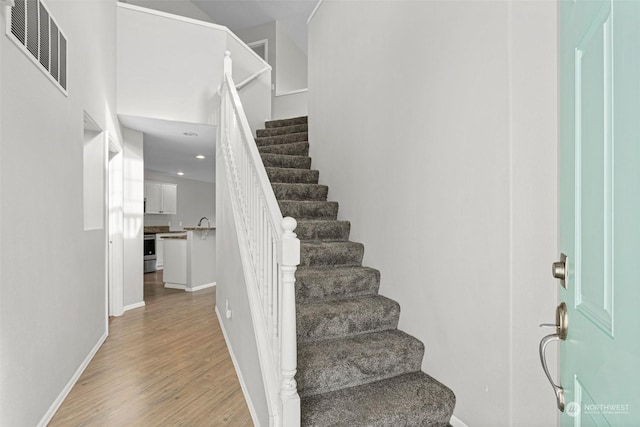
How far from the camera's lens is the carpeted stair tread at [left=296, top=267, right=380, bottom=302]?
249cm

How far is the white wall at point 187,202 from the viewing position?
344 inches

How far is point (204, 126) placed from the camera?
15.5 ft

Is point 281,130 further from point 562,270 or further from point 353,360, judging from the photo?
point 562,270

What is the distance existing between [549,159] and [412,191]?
95 cm

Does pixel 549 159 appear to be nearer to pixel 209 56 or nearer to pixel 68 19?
pixel 68 19

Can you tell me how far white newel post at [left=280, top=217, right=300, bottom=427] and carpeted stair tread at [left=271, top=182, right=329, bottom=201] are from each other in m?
1.94

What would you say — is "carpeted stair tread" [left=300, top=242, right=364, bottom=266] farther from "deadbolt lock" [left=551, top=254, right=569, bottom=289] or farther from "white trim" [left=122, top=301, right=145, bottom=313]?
"white trim" [left=122, top=301, right=145, bottom=313]

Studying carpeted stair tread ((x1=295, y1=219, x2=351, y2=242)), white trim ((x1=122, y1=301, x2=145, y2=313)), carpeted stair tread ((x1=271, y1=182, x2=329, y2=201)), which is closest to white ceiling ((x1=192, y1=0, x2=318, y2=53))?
carpeted stair tread ((x1=271, y1=182, x2=329, y2=201))

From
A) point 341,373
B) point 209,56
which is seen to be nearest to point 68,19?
point 209,56

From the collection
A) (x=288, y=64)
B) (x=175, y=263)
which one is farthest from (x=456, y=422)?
(x=288, y=64)

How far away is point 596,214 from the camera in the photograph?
0.64 meters

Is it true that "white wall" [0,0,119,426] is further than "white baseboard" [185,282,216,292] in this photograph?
No

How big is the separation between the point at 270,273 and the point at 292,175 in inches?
83.5

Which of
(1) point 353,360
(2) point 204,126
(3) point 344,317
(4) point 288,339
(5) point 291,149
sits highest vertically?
(2) point 204,126
